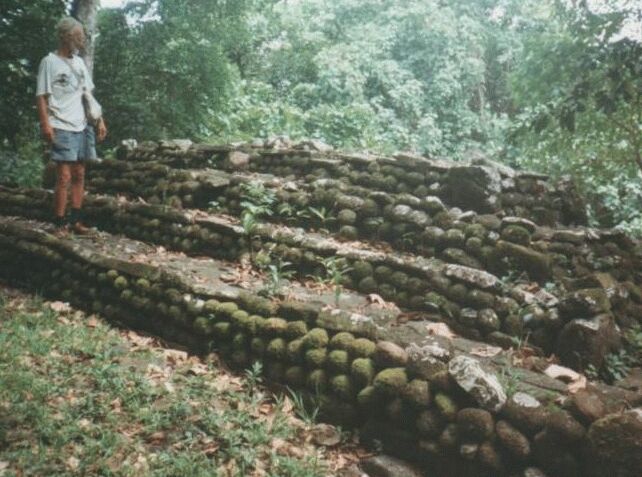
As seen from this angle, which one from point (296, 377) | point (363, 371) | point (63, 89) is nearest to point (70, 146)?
point (63, 89)

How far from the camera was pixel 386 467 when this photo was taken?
113 inches

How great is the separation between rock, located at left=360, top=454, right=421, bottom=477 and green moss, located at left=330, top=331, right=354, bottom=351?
29.3 inches

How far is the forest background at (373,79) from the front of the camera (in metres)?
7.35

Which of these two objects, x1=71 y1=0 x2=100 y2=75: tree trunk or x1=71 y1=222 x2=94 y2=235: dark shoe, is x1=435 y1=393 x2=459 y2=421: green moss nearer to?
x1=71 y1=222 x2=94 y2=235: dark shoe

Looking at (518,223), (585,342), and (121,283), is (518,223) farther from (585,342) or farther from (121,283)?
(121,283)

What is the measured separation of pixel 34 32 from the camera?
8508mm

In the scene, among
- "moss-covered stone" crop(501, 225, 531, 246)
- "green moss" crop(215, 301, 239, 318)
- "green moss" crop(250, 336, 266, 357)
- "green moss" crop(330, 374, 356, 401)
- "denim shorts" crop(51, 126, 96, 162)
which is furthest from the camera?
"denim shorts" crop(51, 126, 96, 162)

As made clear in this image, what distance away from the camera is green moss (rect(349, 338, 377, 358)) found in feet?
11.1

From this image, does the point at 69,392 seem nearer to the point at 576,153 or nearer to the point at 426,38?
the point at 576,153

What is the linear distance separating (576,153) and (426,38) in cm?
718

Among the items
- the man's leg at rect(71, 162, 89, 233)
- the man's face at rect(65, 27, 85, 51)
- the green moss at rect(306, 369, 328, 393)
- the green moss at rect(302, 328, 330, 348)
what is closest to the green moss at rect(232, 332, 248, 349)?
the green moss at rect(302, 328, 330, 348)

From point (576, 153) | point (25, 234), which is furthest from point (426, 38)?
point (25, 234)

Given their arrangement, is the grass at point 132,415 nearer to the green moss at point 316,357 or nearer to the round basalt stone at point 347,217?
the green moss at point 316,357

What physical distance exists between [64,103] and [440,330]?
13.6 ft
